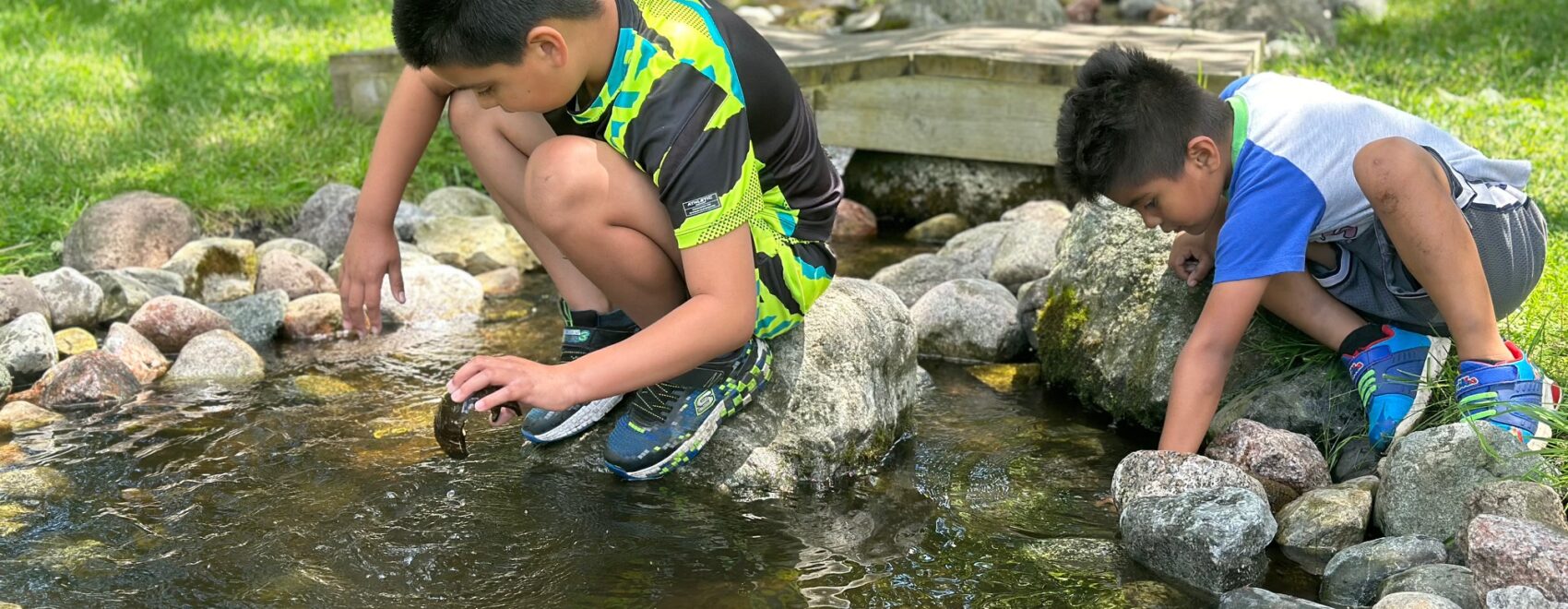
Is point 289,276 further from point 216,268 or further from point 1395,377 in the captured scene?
point 1395,377

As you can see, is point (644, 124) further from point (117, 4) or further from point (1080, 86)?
point (117, 4)

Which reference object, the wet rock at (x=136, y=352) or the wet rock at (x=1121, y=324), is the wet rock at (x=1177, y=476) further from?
the wet rock at (x=136, y=352)

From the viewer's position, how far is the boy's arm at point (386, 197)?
9.73 feet

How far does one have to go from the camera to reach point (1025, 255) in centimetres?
443

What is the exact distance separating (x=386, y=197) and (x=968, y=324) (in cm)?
173

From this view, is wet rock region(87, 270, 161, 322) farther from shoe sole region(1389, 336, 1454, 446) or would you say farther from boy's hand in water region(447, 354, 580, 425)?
shoe sole region(1389, 336, 1454, 446)

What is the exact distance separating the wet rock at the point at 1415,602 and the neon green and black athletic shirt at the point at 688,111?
1271 mm

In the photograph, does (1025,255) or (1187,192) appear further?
(1025,255)

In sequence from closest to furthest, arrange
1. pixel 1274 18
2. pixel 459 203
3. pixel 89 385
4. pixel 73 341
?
pixel 89 385, pixel 73 341, pixel 459 203, pixel 1274 18

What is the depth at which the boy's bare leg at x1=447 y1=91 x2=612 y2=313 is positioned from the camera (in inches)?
114

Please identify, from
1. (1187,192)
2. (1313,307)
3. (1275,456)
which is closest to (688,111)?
(1187,192)

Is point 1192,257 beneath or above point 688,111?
beneath

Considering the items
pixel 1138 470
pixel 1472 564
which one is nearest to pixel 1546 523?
pixel 1472 564

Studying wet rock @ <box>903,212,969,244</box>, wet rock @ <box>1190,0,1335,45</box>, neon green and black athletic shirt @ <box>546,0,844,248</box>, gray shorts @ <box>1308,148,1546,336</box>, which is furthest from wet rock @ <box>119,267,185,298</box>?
wet rock @ <box>1190,0,1335,45</box>
